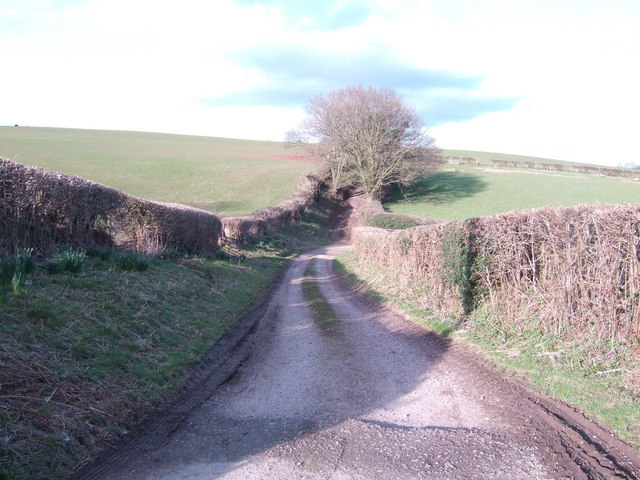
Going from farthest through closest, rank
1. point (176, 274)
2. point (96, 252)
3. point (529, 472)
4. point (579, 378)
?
point (176, 274), point (96, 252), point (579, 378), point (529, 472)

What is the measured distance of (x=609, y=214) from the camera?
23.8ft

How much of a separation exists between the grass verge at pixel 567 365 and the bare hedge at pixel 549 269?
31cm

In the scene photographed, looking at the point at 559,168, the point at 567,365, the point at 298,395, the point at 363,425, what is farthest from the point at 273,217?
the point at 559,168

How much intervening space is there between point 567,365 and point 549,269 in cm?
186

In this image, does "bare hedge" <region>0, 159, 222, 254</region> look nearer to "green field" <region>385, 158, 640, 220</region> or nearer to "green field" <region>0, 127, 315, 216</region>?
"green field" <region>0, 127, 315, 216</region>

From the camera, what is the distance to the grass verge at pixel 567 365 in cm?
552

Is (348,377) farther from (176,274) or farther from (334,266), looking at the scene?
(334,266)

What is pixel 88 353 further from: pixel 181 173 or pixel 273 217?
pixel 181 173

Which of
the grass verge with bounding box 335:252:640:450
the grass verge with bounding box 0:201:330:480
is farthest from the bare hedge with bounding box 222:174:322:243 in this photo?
the grass verge with bounding box 335:252:640:450

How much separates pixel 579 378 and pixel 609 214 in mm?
2622

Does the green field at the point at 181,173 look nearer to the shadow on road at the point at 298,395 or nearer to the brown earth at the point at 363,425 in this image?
the shadow on road at the point at 298,395

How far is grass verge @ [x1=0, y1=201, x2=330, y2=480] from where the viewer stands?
176 inches

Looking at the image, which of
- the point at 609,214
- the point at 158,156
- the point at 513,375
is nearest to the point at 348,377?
the point at 513,375

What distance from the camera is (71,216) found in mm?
10891
